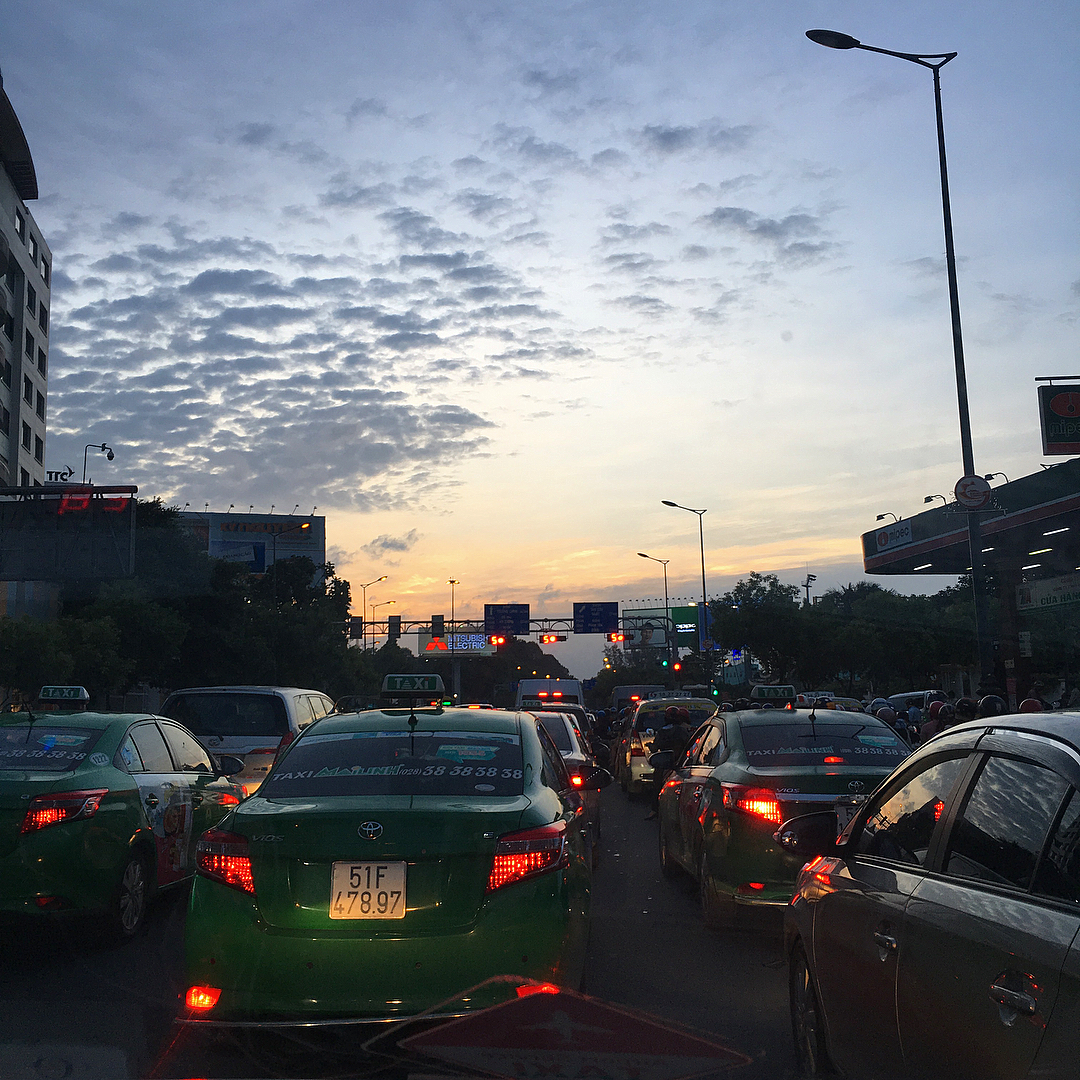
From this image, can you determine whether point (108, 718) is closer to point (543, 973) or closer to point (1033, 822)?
point (543, 973)

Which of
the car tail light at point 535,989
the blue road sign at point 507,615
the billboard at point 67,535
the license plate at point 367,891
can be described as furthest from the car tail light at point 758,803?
the blue road sign at point 507,615

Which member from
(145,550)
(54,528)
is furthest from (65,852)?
(145,550)

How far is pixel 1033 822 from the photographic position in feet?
9.64

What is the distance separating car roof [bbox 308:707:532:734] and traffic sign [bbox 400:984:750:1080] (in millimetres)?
1708

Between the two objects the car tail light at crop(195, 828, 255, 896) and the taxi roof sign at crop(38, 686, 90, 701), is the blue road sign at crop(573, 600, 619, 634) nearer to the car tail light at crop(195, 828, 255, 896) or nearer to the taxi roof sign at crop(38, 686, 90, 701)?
the taxi roof sign at crop(38, 686, 90, 701)

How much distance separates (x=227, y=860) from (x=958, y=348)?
701 inches

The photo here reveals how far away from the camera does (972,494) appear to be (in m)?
18.6

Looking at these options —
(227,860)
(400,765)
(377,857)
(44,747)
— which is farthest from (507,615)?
(377,857)

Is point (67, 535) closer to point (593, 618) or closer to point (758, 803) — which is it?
point (758, 803)

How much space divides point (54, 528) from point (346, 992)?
34.7 metres

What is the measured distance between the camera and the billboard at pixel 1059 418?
87.8 ft

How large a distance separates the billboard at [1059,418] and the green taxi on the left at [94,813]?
23.0 metres

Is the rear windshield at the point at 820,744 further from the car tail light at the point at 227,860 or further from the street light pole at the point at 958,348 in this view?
the street light pole at the point at 958,348

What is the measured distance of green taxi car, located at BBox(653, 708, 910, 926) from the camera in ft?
24.0
